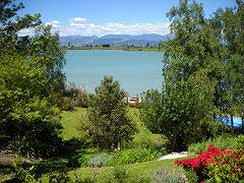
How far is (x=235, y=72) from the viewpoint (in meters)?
34.7

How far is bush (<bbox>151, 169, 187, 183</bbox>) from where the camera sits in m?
17.2

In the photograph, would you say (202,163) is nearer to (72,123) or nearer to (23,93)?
→ (23,93)

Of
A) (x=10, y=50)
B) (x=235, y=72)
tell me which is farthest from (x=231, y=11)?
(x=10, y=50)

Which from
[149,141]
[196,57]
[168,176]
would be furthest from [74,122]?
[168,176]

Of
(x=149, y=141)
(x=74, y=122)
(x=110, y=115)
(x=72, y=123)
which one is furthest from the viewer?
(x=74, y=122)

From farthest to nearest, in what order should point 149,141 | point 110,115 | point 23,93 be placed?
point 149,141 < point 110,115 < point 23,93

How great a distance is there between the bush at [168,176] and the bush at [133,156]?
23.7ft

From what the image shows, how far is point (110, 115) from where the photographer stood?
29.6m

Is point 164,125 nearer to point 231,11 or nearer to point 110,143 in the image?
point 110,143

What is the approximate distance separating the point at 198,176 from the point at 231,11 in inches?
817

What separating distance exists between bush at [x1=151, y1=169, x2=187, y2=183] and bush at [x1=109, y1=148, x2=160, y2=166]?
7238mm

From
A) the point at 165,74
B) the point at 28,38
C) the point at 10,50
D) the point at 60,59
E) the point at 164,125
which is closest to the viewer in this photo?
the point at 10,50

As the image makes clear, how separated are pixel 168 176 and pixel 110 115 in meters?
12.5

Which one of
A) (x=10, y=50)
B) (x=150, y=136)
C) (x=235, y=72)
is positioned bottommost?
(x=150, y=136)
